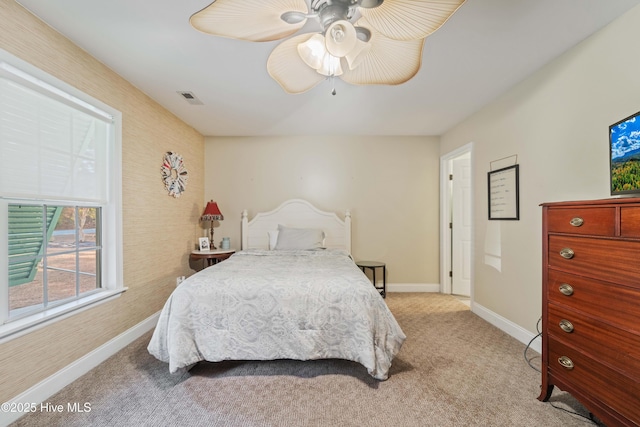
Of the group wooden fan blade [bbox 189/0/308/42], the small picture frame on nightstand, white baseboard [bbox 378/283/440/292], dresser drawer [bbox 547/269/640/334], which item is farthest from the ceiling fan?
white baseboard [bbox 378/283/440/292]

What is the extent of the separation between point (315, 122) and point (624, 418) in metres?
3.52

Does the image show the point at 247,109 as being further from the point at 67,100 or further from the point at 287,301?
the point at 287,301

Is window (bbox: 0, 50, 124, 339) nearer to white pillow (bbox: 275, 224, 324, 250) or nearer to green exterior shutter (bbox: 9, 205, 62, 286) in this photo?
green exterior shutter (bbox: 9, 205, 62, 286)

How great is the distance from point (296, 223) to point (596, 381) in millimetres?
3424

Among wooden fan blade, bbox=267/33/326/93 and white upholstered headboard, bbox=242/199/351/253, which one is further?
white upholstered headboard, bbox=242/199/351/253

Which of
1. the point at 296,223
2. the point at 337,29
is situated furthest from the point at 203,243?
the point at 337,29

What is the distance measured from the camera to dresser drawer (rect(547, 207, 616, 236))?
54.1 inches

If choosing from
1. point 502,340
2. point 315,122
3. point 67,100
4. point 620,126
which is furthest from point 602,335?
point 67,100

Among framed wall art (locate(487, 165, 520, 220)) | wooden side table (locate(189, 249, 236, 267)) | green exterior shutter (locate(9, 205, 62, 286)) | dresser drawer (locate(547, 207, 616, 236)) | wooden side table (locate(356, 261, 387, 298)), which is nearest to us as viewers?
dresser drawer (locate(547, 207, 616, 236))

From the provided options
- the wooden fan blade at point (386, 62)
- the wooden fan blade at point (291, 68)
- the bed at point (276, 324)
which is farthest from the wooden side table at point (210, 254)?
the wooden fan blade at point (386, 62)

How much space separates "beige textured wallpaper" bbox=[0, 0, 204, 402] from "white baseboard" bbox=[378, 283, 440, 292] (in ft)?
9.76

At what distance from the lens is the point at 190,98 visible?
3.00 meters

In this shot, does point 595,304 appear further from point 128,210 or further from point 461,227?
point 128,210

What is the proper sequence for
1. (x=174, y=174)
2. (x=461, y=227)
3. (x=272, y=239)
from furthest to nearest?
1. (x=461, y=227)
2. (x=272, y=239)
3. (x=174, y=174)
